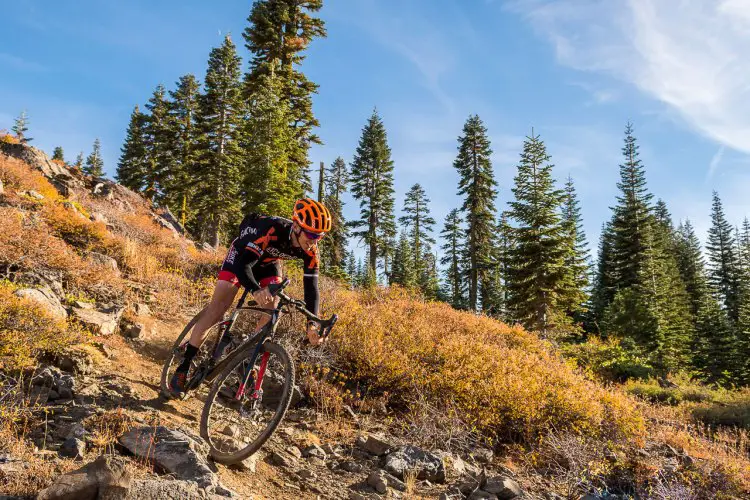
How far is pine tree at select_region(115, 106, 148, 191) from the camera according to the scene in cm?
3706

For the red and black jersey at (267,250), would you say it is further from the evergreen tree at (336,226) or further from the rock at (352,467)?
the evergreen tree at (336,226)

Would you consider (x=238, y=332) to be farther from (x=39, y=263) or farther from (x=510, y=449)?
(x=510, y=449)

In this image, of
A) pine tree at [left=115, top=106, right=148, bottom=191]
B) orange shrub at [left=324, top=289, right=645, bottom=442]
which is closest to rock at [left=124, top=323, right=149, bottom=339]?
orange shrub at [left=324, top=289, right=645, bottom=442]

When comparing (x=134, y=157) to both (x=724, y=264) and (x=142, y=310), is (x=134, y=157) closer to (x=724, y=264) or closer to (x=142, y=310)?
(x=142, y=310)

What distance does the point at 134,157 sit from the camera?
39.0m

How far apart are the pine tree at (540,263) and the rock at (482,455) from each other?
18640mm

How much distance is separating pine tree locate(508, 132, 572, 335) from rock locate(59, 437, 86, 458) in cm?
2296

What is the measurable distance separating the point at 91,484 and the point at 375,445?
3.38m

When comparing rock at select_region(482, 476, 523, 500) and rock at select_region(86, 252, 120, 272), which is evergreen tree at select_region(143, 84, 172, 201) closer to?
rock at select_region(86, 252, 120, 272)

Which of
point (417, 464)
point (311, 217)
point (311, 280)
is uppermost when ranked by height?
point (311, 217)

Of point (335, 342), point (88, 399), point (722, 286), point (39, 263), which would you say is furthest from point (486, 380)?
point (722, 286)

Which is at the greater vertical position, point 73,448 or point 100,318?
point 100,318

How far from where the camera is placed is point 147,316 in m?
8.01

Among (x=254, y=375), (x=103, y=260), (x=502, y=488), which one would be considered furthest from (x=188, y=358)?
(x=103, y=260)
